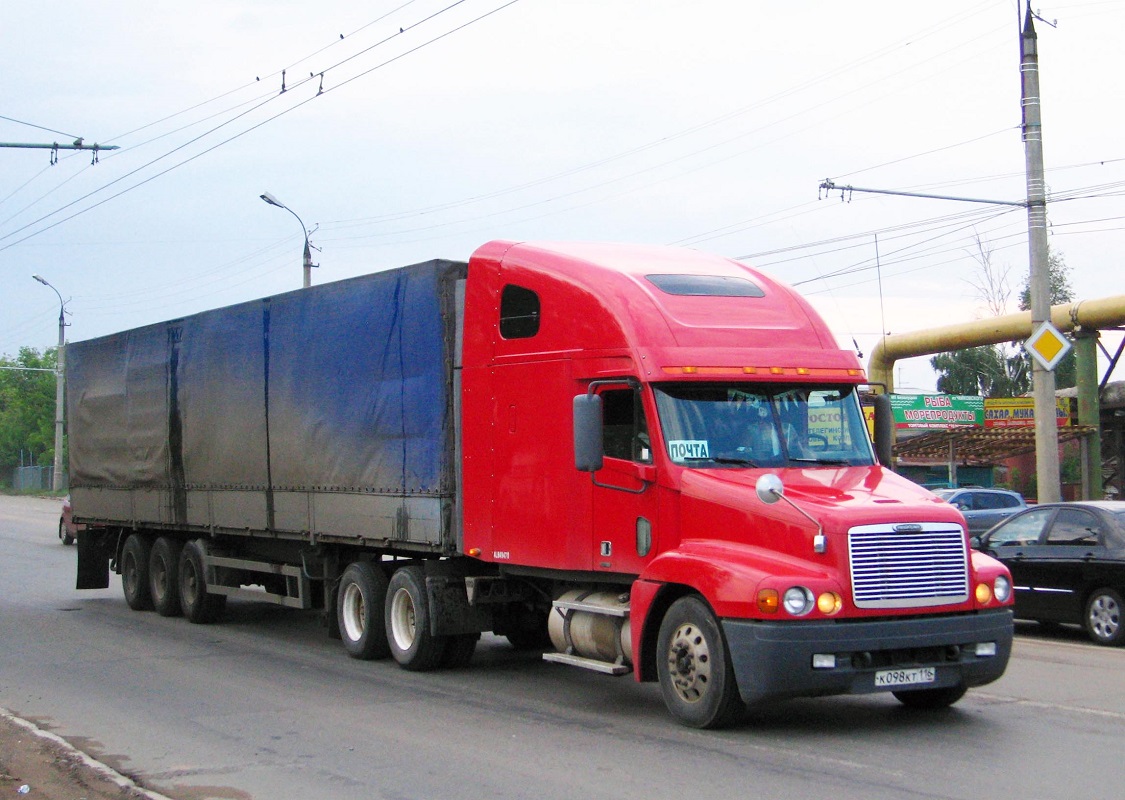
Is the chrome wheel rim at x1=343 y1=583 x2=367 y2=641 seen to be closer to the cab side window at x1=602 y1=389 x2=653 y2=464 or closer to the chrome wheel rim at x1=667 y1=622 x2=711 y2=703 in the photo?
the cab side window at x1=602 y1=389 x2=653 y2=464

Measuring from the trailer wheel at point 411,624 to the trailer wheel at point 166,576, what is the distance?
5.85 meters

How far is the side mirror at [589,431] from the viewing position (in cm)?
909

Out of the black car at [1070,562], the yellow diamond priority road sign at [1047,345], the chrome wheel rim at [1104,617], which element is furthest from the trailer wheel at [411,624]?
the yellow diamond priority road sign at [1047,345]

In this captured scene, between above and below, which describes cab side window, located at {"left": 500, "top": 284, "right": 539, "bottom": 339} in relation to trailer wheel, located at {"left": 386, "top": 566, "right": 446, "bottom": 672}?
above

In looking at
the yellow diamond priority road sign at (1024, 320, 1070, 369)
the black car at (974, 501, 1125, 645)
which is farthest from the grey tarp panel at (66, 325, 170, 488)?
the yellow diamond priority road sign at (1024, 320, 1070, 369)

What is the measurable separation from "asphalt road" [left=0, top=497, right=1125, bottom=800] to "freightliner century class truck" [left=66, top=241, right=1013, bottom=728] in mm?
420

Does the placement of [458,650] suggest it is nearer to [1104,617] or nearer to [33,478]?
[1104,617]

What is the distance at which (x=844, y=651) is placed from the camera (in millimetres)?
8094

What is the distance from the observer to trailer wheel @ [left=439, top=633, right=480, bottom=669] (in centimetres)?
1179

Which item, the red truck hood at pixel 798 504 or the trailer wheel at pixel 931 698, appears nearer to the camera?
the red truck hood at pixel 798 504

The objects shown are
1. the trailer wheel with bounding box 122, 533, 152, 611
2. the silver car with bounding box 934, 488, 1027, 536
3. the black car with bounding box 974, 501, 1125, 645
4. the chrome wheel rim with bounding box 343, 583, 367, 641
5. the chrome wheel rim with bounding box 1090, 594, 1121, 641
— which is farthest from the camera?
the silver car with bounding box 934, 488, 1027, 536

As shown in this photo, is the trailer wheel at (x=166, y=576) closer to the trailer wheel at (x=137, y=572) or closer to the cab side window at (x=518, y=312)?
the trailer wheel at (x=137, y=572)

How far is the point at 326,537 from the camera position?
43.0 feet

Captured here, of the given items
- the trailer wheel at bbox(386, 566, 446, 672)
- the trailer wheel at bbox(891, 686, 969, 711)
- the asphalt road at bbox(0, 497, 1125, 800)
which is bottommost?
the asphalt road at bbox(0, 497, 1125, 800)
